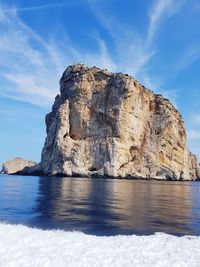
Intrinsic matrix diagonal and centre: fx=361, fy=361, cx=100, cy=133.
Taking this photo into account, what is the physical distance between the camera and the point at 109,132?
365ft

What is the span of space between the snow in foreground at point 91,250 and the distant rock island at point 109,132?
8988 cm

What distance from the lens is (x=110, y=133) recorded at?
364 ft

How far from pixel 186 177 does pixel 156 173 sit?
67.8 ft

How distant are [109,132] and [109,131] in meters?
0.33

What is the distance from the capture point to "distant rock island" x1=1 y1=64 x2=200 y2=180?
10744 centimetres

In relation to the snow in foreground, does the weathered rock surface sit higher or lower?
higher

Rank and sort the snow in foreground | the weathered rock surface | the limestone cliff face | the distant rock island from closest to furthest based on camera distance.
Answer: the snow in foreground → the distant rock island → the limestone cliff face → the weathered rock surface

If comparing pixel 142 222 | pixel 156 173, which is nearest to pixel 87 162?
pixel 156 173

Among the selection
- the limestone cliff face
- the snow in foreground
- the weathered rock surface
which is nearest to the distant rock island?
the limestone cliff face

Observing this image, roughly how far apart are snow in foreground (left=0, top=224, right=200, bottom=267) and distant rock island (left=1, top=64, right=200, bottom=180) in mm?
89879

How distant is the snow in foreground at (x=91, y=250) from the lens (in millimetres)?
11234

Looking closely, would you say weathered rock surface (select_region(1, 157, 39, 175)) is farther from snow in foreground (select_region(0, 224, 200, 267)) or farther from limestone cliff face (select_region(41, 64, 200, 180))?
snow in foreground (select_region(0, 224, 200, 267))

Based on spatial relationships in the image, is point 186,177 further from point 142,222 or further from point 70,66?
point 142,222

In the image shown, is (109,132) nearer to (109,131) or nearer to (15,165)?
(109,131)
